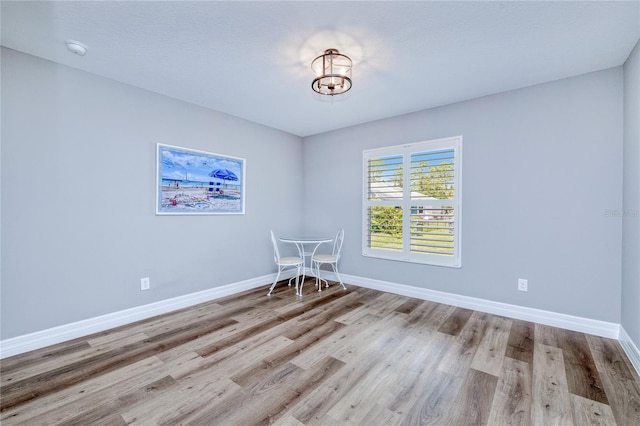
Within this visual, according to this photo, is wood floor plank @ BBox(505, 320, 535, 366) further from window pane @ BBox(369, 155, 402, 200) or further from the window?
window pane @ BBox(369, 155, 402, 200)

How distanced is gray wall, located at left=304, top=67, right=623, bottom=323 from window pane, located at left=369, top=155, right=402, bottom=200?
343mm

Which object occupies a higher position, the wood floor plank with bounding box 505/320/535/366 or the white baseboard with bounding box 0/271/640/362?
the white baseboard with bounding box 0/271/640/362

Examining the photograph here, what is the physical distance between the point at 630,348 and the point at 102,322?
453 cm

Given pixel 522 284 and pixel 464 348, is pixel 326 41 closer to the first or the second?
pixel 464 348

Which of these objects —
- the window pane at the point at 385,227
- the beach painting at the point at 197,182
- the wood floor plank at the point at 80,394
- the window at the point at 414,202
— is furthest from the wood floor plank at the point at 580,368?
the beach painting at the point at 197,182

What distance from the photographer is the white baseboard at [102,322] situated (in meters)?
2.19

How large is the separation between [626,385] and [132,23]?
4158 mm

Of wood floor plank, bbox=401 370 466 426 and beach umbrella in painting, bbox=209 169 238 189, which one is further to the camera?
beach umbrella in painting, bbox=209 169 238 189

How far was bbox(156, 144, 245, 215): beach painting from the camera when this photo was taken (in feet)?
9.95

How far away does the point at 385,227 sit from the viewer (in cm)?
384

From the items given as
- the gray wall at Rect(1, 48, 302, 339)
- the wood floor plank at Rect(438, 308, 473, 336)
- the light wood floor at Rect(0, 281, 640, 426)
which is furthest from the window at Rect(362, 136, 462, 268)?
the gray wall at Rect(1, 48, 302, 339)

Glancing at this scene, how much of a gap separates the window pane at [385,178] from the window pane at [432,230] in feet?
1.23

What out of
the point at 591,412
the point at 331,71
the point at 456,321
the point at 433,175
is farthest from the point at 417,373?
the point at 331,71

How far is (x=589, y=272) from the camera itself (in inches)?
99.8
